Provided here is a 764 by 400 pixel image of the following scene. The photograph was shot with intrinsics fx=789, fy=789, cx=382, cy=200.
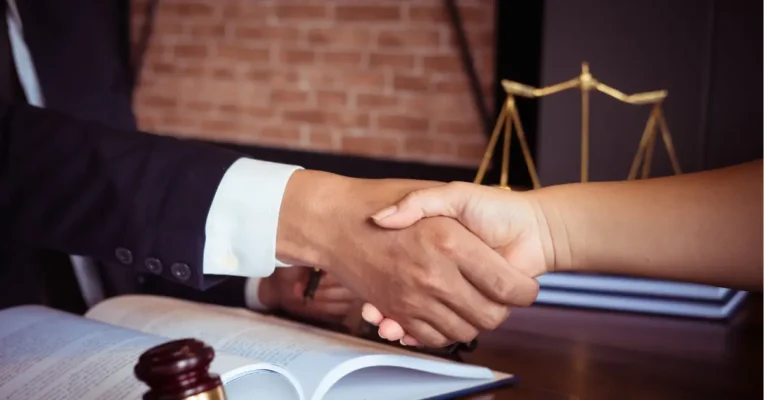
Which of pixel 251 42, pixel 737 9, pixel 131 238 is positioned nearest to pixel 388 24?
pixel 251 42

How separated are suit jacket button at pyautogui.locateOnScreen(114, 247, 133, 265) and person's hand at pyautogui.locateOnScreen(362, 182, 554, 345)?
237 millimetres

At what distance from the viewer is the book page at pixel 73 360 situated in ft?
1.90

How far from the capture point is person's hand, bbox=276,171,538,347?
2.55ft

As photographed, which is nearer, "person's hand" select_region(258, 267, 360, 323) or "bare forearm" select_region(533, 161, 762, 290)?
"bare forearm" select_region(533, 161, 762, 290)

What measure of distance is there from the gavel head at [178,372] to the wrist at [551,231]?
18.3 inches

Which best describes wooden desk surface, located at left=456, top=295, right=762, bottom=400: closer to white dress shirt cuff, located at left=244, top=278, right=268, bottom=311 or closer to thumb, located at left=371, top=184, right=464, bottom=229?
thumb, located at left=371, top=184, right=464, bottom=229

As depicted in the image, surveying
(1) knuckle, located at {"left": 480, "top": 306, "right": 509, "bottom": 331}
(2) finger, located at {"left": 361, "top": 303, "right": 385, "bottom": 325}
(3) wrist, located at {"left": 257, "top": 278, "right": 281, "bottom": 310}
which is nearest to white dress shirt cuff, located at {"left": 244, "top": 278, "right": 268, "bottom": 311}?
(3) wrist, located at {"left": 257, "top": 278, "right": 281, "bottom": 310}

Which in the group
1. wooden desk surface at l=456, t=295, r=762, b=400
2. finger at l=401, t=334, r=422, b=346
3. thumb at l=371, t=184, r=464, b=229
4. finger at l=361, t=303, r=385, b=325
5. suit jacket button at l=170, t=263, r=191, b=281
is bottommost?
wooden desk surface at l=456, t=295, r=762, b=400

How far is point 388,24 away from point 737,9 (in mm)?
1243

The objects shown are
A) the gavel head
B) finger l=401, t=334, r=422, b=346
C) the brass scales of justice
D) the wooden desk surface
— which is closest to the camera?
the gavel head

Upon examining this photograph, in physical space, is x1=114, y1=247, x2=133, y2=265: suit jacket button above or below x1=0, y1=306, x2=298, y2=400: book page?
above

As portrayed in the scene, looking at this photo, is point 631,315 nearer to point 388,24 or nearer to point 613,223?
point 613,223

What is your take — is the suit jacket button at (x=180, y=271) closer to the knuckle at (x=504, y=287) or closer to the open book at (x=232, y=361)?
the open book at (x=232, y=361)

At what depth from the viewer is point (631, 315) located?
93cm
